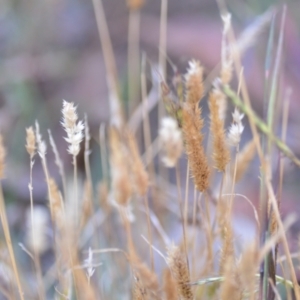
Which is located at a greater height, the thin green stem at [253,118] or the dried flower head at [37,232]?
the thin green stem at [253,118]

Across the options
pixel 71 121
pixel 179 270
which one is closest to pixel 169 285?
pixel 179 270

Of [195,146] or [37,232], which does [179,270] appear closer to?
[195,146]

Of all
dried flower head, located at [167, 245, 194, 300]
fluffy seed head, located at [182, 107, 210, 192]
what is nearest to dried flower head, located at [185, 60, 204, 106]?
fluffy seed head, located at [182, 107, 210, 192]

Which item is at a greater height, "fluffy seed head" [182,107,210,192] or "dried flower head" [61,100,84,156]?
"dried flower head" [61,100,84,156]

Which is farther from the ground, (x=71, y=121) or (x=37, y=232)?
(x=71, y=121)

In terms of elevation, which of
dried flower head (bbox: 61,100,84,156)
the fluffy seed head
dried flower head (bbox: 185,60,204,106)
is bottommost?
the fluffy seed head

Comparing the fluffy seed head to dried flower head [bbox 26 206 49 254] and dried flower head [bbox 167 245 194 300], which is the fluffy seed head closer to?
dried flower head [bbox 167 245 194 300]

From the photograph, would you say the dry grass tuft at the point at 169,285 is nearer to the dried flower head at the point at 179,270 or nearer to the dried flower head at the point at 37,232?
the dried flower head at the point at 179,270

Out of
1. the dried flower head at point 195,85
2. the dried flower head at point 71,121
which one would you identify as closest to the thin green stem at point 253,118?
the dried flower head at point 195,85

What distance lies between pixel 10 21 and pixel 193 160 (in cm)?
121

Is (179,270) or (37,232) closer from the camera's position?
(179,270)

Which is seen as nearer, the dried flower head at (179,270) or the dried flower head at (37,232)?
the dried flower head at (179,270)

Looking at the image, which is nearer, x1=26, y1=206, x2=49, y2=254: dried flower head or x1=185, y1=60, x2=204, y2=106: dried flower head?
x1=185, y1=60, x2=204, y2=106: dried flower head

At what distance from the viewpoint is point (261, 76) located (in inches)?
48.6
